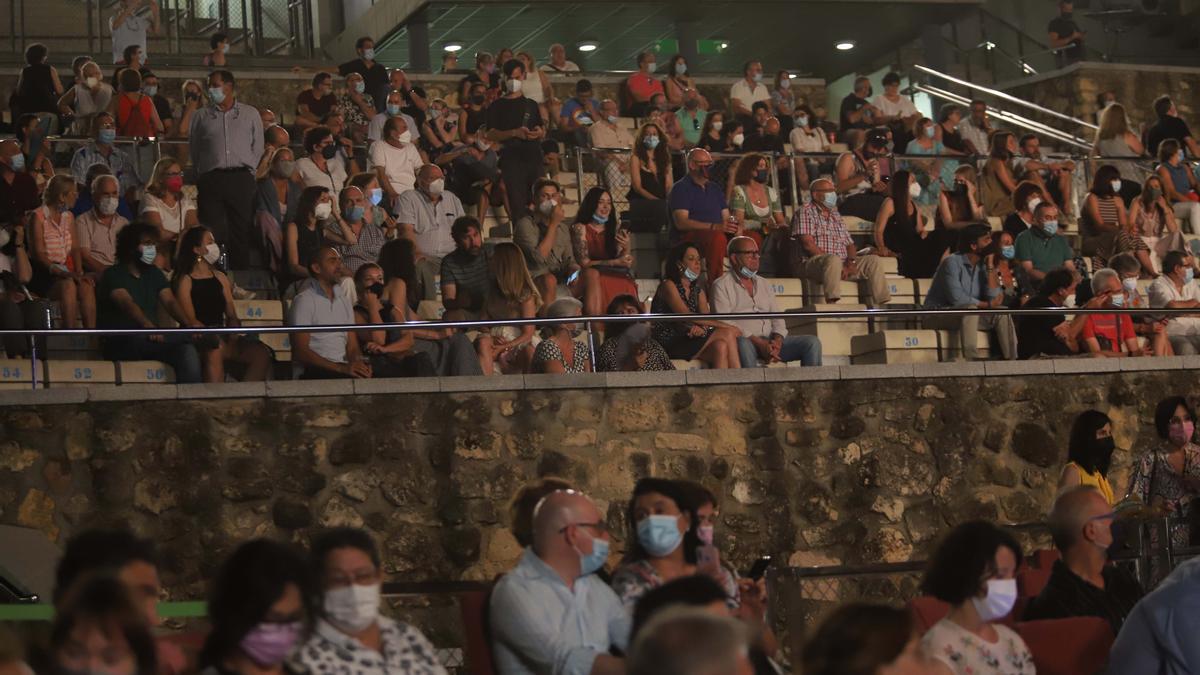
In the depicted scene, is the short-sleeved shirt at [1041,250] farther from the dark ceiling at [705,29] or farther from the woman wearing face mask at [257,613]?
the dark ceiling at [705,29]

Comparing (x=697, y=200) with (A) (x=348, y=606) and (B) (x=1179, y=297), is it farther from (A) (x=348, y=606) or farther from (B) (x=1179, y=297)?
(A) (x=348, y=606)

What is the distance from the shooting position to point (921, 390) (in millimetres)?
12172

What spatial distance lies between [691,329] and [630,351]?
41 centimetres

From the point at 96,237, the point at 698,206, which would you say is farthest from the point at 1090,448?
the point at 96,237

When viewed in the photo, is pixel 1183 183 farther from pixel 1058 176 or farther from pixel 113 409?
pixel 113 409

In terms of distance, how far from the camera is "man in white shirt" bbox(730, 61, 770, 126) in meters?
18.8

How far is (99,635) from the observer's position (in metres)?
4.91

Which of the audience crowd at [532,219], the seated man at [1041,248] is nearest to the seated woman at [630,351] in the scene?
the audience crowd at [532,219]

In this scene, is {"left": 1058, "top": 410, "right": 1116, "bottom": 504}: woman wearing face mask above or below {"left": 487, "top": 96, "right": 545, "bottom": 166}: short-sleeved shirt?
Result: below

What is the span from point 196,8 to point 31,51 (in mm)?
6556

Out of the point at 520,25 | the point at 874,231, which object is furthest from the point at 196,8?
the point at 874,231

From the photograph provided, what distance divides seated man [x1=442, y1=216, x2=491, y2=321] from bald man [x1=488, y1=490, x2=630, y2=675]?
538cm

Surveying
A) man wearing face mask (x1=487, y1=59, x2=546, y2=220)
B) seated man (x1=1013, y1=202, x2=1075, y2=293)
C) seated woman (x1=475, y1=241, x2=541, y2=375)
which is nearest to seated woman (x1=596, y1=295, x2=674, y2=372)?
seated woman (x1=475, y1=241, x2=541, y2=375)

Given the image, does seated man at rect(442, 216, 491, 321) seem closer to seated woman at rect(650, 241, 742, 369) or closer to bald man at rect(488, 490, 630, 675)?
seated woman at rect(650, 241, 742, 369)
